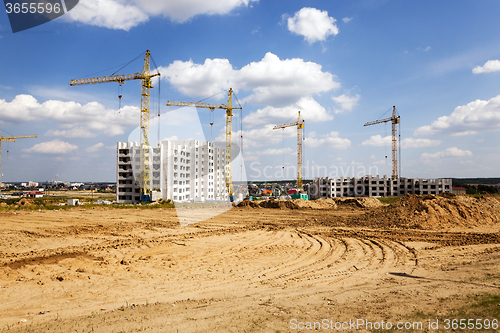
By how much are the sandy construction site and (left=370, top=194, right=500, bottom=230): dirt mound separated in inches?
74.2

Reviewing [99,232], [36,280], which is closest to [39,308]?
[36,280]

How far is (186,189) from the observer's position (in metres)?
78.6

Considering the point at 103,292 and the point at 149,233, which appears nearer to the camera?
the point at 103,292

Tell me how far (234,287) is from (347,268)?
15.9 feet

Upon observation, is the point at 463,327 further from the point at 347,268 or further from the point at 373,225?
the point at 373,225

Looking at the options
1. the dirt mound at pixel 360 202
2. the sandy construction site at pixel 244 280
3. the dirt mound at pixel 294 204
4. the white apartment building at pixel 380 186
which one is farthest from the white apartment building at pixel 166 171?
the sandy construction site at pixel 244 280

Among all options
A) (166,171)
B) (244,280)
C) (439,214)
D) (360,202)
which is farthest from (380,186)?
(244,280)

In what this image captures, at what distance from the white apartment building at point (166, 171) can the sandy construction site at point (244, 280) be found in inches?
2006

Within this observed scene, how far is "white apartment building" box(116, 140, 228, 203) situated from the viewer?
233 feet

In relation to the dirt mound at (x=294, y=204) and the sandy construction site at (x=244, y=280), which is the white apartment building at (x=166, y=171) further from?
the sandy construction site at (x=244, y=280)

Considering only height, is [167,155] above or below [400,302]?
above

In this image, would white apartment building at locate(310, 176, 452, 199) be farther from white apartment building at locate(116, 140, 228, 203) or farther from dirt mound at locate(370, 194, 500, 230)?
dirt mound at locate(370, 194, 500, 230)

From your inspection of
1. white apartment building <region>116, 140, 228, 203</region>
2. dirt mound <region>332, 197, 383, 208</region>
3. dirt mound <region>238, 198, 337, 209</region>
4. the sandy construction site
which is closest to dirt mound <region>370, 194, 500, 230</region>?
the sandy construction site

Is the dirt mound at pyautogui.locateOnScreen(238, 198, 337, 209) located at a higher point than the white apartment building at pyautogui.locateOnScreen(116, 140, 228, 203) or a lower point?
lower
